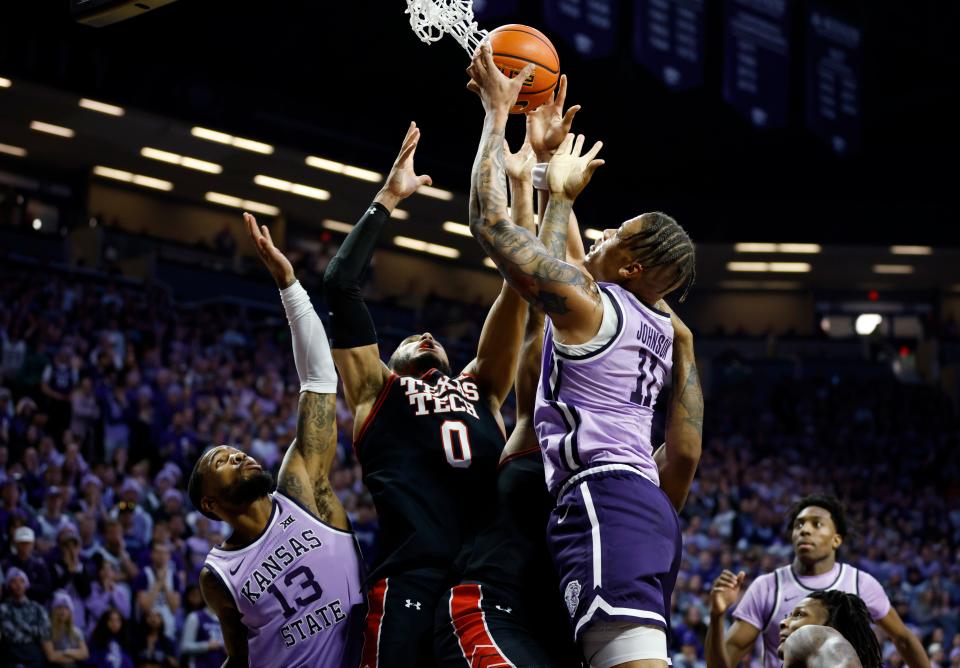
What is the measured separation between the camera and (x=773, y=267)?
92.9 ft

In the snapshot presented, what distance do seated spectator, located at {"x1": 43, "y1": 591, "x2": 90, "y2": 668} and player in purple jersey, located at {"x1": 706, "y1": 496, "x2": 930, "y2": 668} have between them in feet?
17.2

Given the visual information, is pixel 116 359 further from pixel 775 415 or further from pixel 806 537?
pixel 775 415

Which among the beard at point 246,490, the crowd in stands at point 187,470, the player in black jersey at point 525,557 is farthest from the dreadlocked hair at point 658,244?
the crowd in stands at point 187,470

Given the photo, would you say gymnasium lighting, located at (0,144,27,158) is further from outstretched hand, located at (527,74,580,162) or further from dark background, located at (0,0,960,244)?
outstretched hand, located at (527,74,580,162)

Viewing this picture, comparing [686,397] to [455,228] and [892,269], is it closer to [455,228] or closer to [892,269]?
[455,228]

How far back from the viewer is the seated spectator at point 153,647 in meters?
9.27

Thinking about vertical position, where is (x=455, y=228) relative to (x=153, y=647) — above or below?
above

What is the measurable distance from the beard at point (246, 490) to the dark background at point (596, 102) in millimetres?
15723

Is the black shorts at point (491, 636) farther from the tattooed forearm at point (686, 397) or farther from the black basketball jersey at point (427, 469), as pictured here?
the tattooed forearm at point (686, 397)

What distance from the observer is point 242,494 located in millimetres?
4156

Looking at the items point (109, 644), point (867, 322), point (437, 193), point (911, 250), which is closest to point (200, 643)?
point (109, 644)

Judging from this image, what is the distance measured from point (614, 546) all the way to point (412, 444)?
104cm

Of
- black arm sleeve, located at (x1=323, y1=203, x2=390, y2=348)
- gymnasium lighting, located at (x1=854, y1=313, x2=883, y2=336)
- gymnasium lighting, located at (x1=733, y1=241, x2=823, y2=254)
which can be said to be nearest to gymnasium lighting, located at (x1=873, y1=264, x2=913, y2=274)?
gymnasium lighting, located at (x1=854, y1=313, x2=883, y2=336)

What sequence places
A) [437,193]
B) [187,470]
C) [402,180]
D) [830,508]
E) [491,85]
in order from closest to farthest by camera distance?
[491,85], [402,180], [830,508], [187,470], [437,193]
